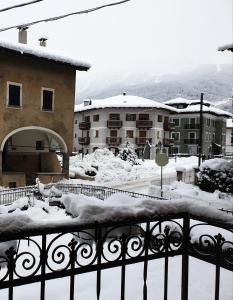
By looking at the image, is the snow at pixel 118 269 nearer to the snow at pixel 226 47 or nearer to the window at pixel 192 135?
the snow at pixel 226 47

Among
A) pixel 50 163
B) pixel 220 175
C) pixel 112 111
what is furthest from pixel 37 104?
pixel 112 111

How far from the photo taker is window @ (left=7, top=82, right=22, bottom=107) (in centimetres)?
2014

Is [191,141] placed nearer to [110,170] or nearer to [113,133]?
[113,133]

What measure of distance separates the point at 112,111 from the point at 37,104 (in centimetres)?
2987

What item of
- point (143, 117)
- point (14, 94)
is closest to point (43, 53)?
point (14, 94)

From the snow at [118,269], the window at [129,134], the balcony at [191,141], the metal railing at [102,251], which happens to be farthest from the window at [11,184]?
the balcony at [191,141]

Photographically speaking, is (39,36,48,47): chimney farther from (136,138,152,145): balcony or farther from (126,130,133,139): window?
(136,138,152,145): balcony

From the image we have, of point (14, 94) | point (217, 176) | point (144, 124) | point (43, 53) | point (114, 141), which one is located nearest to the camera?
point (217, 176)

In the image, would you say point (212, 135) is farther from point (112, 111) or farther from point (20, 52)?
point (20, 52)

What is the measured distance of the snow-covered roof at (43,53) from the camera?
→ 63.4ft

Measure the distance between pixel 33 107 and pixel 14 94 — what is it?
4.78ft

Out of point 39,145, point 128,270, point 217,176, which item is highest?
point 39,145

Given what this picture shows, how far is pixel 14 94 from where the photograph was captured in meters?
20.4

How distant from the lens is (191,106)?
5794cm
